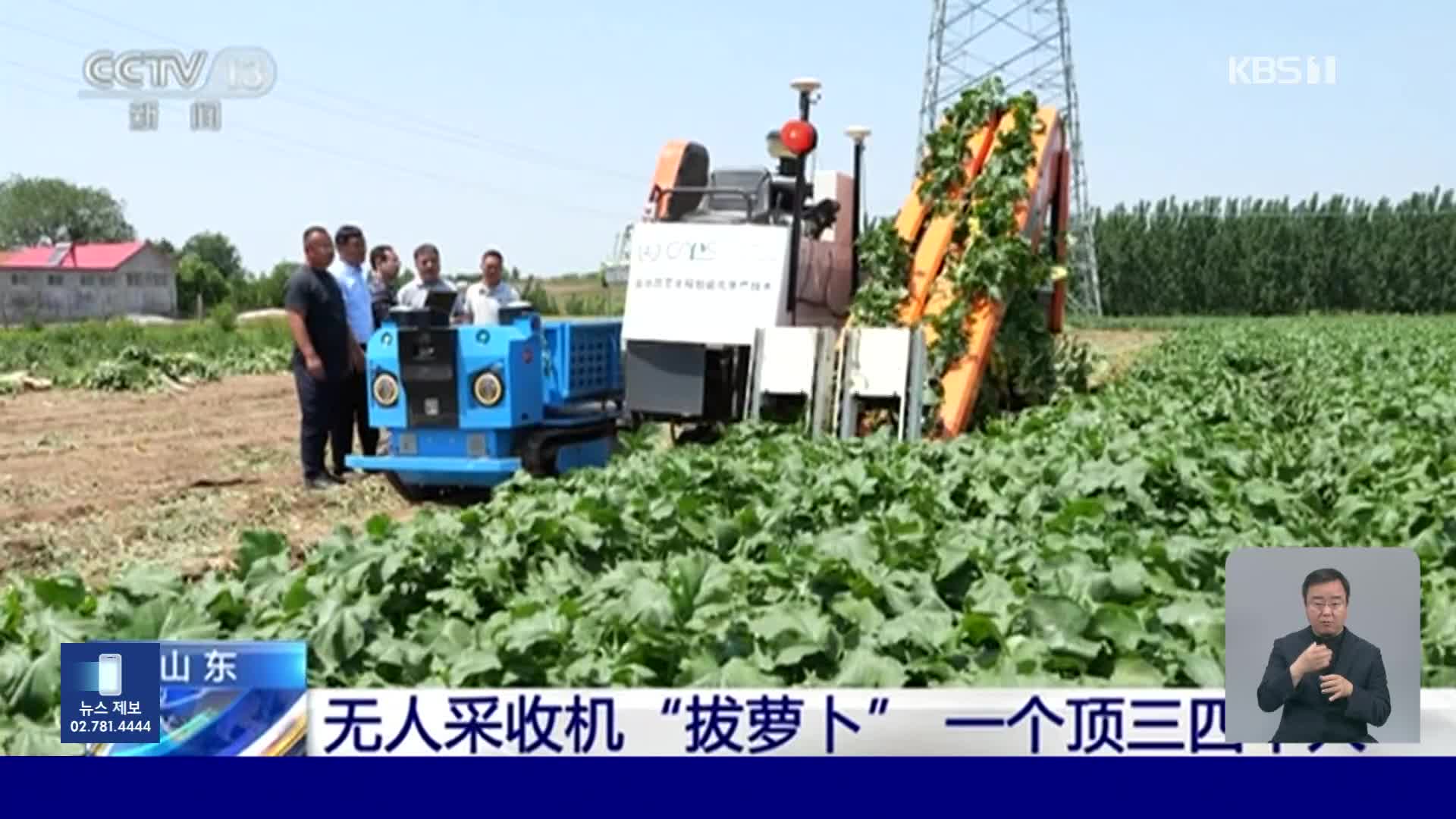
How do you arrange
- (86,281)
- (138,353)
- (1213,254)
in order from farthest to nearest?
(1213,254) → (138,353) → (86,281)

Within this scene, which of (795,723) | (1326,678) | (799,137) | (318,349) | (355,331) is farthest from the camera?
(355,331)

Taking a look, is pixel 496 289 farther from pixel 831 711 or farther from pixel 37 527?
pixel 831 711

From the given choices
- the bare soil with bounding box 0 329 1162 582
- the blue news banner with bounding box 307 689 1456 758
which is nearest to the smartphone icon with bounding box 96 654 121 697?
the blue news banner with bounding box 307 689 1456 758

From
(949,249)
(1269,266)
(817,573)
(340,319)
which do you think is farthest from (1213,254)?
(817,573)

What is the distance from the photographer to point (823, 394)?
278 inches

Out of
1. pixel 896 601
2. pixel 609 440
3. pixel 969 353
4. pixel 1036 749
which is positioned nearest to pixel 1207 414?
pixel 969 353

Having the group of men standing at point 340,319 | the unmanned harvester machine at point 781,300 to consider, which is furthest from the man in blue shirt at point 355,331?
the unmanned harvester machine at point 781,300

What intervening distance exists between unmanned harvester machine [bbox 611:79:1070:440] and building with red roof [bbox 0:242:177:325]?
7.82 ft

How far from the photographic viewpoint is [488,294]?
325 inches

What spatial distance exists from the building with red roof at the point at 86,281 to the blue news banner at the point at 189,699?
2.56 metres

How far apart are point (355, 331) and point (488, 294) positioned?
36.8 inches

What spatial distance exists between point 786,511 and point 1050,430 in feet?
7.89

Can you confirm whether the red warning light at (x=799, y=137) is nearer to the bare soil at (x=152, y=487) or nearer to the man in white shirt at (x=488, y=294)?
the man in white shirt at (x=488, y=294)

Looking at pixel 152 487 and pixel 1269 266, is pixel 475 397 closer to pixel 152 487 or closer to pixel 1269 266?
pixel 152 487
